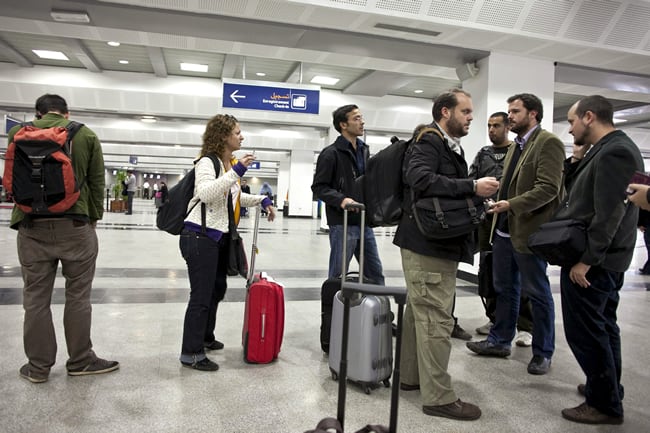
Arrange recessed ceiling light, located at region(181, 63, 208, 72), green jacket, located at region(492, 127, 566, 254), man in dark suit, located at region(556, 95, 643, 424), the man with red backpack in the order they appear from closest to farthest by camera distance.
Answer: man in dark suit, located at region(556, 95, 643, 424), the man with red backpack, green jacket, located at region(492, 127, 566, 254), recessed ceiling light, located at region(181, 63, 208, 72)

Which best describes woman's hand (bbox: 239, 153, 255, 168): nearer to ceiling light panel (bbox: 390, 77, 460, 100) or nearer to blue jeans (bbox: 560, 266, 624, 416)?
blue jeans (bbox: 560, 266, 624, 416)

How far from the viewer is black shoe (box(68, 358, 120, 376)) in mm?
2785

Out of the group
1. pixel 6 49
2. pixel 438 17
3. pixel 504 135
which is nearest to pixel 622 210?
pixel 504 135

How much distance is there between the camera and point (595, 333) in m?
2.39

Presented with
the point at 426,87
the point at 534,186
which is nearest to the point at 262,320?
the point at 534,186

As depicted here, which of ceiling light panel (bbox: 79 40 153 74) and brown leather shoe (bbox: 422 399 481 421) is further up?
ceiling light panel (bbox: 79 40 153 74)

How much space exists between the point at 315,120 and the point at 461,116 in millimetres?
11424

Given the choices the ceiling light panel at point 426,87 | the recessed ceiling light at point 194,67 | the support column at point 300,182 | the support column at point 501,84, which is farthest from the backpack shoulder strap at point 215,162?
the support column at point 300,182

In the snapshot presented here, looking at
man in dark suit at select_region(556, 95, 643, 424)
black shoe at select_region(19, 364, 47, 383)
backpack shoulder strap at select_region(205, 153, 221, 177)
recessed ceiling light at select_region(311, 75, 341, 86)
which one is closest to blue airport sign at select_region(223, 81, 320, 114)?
recessed ceiling light at select_region(311, 75, 341, 86)

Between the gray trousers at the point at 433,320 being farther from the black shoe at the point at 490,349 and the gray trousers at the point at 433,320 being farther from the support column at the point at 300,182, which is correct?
the support column at the point at 300,182

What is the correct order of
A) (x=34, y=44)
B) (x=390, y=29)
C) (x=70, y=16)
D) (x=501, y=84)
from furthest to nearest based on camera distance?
(x=34, y=44), (x=501, y=84), (x=390, y=29), (x=70, y=16)

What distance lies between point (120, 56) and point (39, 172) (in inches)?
340

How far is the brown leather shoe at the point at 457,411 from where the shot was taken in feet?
7.80

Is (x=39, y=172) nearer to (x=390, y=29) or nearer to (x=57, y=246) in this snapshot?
(x=57, y=246)
